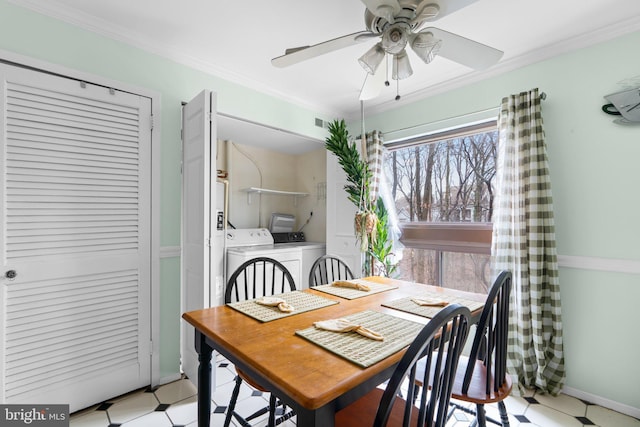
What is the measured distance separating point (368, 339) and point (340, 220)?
2336 mm

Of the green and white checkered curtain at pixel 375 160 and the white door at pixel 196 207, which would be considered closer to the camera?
the white door at pixel 196 207

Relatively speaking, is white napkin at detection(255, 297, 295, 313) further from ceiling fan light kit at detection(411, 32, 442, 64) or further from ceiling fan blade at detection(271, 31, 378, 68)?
ceiling fan light kit at detection(411, 32, 442, 64)

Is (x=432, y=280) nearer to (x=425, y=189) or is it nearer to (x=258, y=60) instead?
(x=425, y=189)

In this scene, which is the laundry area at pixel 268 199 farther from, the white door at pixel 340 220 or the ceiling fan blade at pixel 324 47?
the ceiling fan blade at pixel 324 47

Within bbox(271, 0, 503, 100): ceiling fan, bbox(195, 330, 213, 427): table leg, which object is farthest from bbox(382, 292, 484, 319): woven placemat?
bbox(271, 0, 503, 100): ceiling fan

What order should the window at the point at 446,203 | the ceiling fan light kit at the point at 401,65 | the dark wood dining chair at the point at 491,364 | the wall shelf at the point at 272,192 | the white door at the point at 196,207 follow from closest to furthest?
1. the dark wood dining chair at the point at 491,364
2. the ceiling fan light kit at the point at 401,65
3. the white door at the point at 196,207
4. the window at the point at 446,203
5. the wall shelf at the point at 272,192

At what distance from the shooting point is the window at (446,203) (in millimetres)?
2695

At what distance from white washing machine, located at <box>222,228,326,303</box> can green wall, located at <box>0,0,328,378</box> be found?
800 millimetres

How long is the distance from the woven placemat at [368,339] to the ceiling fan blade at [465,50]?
132 cm

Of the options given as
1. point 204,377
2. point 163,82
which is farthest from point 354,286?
point 163,82

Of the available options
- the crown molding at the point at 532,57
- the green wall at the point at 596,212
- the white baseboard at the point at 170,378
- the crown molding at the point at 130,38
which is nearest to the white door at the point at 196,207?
the white baseboard at the point at 170,378

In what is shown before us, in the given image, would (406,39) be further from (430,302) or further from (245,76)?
(245,76)

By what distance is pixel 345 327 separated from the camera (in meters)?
1.22

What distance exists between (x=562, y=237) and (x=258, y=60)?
8.60ft
